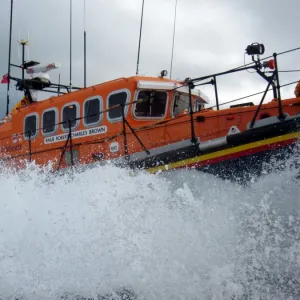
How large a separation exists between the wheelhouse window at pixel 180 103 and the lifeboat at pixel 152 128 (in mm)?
18

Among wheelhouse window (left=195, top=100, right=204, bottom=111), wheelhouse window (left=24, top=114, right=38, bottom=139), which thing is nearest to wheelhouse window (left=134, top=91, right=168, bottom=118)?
wheelhouse window (left=195, top=100, right=204, bottom=111)

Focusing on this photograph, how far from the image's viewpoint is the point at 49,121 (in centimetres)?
844

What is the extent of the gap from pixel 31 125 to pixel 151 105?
2877 mm

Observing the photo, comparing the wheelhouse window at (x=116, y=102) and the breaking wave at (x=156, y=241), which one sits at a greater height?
the wheelhouse window at (x=116, y=102)

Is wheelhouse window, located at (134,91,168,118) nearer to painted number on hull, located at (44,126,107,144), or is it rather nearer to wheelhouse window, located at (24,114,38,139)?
painted number on hull, located at (44,126,107,144)

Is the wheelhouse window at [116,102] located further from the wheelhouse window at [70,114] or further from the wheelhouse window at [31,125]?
the wheelhouse window at [31,125]

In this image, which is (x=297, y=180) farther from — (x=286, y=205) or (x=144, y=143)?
(x=144, y=143)

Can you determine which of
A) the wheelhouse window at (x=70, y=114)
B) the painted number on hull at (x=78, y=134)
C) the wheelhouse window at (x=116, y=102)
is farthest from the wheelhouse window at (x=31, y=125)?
the wheelhouse window at (x=116, y=102)

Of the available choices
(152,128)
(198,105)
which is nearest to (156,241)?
(152,128)

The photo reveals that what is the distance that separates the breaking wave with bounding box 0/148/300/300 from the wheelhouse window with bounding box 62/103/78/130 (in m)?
2.54

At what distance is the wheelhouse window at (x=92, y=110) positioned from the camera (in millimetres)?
7624

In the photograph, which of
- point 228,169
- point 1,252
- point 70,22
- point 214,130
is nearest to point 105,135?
point 214,130

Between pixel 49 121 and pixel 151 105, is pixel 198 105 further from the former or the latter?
pixel 49 121

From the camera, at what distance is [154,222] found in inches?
189
